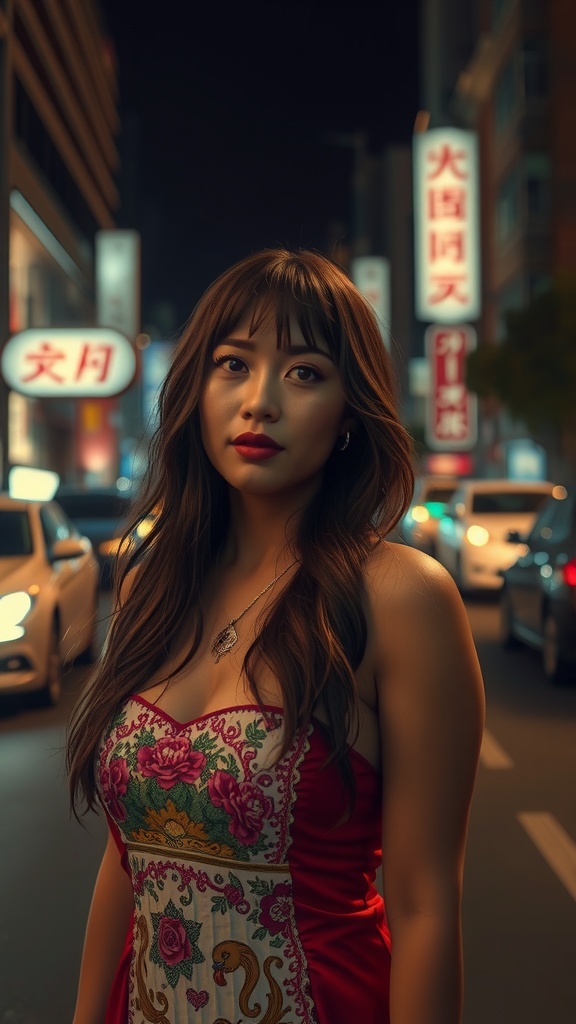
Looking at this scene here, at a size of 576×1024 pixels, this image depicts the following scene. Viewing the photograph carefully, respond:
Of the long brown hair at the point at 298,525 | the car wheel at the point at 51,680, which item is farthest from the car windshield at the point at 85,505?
the long brown hair at the point at 298,525

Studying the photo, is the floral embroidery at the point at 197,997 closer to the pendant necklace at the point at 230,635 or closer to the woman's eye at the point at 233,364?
the pendant necklace at the point at 230,635

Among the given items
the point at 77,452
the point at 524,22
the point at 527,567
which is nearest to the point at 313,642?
the point at 527,567

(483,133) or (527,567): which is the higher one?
(483,133)

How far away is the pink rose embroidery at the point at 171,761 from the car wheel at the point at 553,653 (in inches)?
342

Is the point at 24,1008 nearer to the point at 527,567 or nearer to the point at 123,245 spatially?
the point at 527,567

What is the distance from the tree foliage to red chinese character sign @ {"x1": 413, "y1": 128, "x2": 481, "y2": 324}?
3.99m

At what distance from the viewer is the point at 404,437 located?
213 centimetres

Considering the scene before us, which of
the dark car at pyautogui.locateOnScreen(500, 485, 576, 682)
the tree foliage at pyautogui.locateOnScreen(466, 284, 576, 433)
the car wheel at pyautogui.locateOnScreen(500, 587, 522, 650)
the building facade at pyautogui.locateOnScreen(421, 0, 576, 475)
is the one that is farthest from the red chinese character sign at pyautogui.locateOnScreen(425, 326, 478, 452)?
the dark car at pyautogui.locateOnScreen(500, 485, 576, 682)

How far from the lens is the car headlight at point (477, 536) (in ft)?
57.0

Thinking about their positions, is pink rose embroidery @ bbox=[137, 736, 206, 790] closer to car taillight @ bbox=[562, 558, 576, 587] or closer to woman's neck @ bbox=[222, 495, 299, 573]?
woman's neck @ bbox=[222, 495, 299, 573]

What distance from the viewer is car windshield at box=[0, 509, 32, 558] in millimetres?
10383

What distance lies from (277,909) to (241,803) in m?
0.15

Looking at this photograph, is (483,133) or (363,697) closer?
(363,697)

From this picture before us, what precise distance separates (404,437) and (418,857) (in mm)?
646
